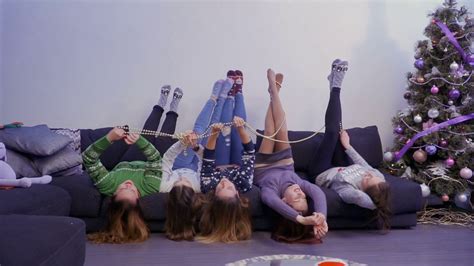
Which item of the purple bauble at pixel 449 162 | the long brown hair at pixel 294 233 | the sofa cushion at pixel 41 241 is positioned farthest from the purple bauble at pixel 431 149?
the sofa cushion at pixel 41 241

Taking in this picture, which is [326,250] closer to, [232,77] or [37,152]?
[232,77]

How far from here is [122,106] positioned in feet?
13.0

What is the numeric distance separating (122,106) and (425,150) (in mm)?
2801

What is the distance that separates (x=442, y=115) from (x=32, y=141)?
3.28m

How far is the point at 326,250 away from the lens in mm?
2510

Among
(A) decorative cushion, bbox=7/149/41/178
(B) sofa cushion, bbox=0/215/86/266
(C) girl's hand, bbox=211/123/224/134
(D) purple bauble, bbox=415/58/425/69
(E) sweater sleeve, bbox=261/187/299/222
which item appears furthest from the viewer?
(D) purple bauble, bbox=415/58/425/69

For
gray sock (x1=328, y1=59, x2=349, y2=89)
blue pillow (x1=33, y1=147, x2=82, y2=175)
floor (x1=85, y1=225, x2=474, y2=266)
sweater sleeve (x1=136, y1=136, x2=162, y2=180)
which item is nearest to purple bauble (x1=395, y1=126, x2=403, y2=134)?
gray sock (x1=328, y1=59, x2=349, y2=89)

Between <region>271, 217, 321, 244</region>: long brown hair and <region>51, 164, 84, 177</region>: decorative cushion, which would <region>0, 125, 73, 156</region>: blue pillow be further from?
<region>271, 217, 321, 244</region>: long brown hair

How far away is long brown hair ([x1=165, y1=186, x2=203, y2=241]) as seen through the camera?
2.67 metres

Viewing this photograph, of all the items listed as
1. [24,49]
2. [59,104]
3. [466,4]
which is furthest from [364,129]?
[24,49]

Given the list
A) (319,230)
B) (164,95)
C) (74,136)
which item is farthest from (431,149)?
(74,136)

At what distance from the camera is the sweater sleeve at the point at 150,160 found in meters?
2.94

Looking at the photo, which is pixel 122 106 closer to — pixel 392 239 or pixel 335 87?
pixel 335 87

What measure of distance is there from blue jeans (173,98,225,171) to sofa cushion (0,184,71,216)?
937 millimetres
